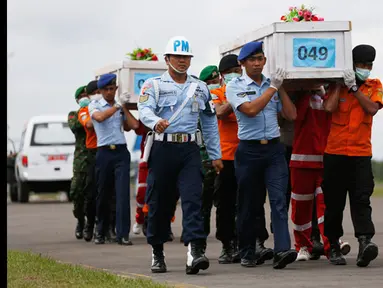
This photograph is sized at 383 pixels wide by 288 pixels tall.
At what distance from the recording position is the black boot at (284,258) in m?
11.5

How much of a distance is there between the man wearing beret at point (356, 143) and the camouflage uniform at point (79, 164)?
6.04m

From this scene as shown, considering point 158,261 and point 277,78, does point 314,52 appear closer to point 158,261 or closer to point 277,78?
point 277,78

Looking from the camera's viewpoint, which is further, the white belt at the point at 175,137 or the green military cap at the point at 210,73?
the green military cap at the point at 210,73

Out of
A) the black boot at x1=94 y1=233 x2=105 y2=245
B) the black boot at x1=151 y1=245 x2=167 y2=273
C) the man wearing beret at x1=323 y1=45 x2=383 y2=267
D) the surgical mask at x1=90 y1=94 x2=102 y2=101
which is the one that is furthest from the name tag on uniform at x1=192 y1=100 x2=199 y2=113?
the black boot at x1=94 y1=233 x2=105 y2=245

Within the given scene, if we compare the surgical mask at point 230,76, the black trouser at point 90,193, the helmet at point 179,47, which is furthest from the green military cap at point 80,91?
the helmet at point 179,47

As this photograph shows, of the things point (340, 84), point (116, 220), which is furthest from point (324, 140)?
point (116, 220)

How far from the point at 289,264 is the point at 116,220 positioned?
4.36m

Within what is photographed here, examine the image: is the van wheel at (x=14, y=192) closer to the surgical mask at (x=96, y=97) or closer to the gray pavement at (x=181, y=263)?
the gray pavement at (x=181, y=263)

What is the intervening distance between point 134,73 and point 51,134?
1570 cm

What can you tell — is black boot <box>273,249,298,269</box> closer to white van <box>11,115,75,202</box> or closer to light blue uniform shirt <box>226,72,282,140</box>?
light blue uniform shirt <box>226,72,282,140</box>

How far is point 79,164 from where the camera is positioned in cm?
1744

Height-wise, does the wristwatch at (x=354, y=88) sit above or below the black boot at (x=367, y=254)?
above

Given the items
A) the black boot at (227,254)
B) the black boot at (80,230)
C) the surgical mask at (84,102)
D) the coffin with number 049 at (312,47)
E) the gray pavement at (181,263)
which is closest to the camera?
the gray pavement at (181,263)

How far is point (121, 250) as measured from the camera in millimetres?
15188
